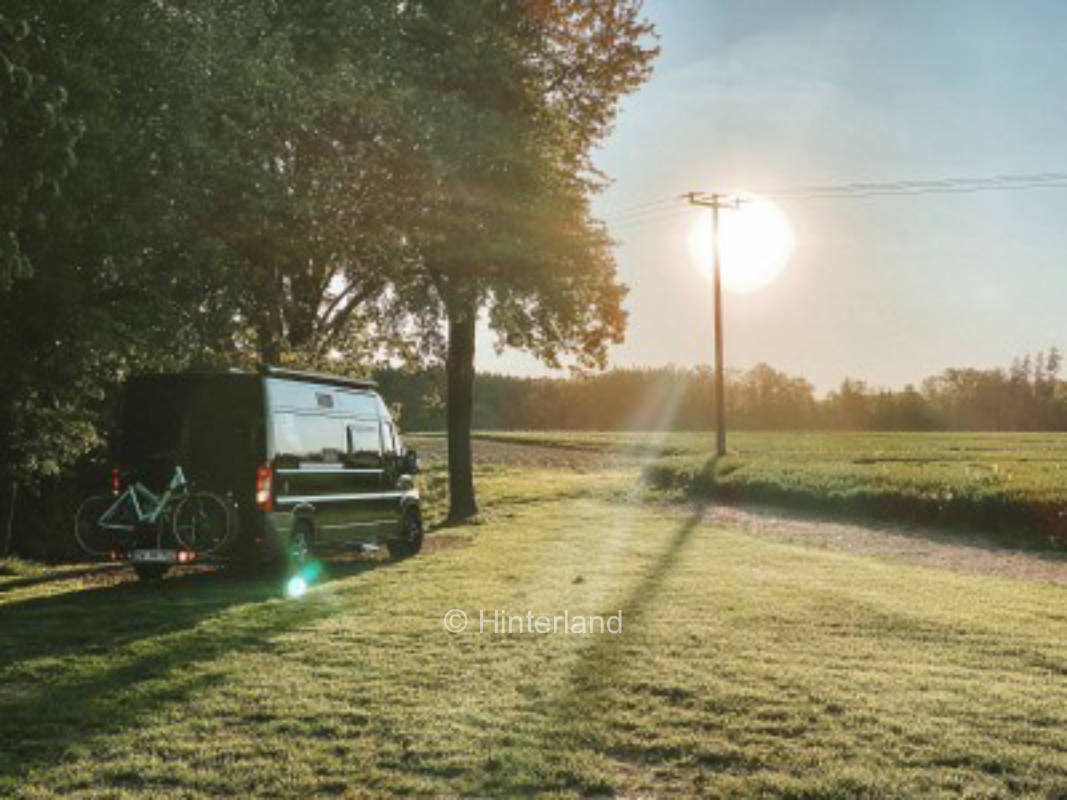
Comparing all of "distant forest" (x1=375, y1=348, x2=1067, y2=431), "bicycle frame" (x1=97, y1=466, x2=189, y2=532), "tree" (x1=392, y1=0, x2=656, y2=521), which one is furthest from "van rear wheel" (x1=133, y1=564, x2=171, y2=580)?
"distant forest" (x1=375, y1=348, x2=1067, y2=431)

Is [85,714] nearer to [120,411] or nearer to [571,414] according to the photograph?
[120,411]

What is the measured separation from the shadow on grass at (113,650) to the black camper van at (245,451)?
0.68m

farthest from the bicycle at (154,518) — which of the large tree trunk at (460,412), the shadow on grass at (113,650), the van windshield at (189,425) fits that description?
the large tree trunk at (460,412)

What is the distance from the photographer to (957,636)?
9.98 metres

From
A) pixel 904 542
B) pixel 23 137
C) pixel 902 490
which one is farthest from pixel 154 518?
pixel 902 490

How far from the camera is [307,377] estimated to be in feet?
46.5

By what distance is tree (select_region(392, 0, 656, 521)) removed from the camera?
845 inches

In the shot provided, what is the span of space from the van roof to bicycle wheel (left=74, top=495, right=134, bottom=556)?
231 centimetres

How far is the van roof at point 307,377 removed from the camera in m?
13.3

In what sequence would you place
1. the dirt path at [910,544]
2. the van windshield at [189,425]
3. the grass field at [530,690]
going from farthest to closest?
the dirt path at [910,544]
the van windshield at [189,425]
the grass field at [530,690]

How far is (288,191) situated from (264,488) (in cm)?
614

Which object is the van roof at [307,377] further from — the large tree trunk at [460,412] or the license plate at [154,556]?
the large tree trunk at [460,412]

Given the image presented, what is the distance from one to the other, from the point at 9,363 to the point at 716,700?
11.2 meters

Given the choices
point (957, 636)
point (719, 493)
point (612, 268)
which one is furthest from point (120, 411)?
point (719, 493)
